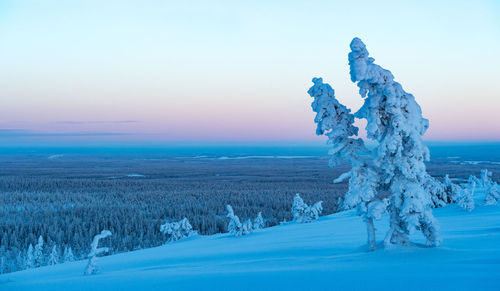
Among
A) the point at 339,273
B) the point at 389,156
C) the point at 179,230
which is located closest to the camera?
the point at 339,273

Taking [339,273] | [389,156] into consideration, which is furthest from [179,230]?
[339,273]

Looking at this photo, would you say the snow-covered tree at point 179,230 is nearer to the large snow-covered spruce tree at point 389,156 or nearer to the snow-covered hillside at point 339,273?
the snow-covered hillside at point 339,273

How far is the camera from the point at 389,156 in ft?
19.0

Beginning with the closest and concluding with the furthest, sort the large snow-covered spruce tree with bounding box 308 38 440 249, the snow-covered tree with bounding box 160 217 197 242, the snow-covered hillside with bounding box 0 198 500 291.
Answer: the snow-covered hillside with bounding box 0 198 500 291
the large snow-covered spruce tree with bounding box 308 38 440 249
the snow-covered tree with bounding box 160 217 197 242

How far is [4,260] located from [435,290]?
1776 cm

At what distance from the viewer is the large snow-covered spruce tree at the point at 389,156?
5.59m

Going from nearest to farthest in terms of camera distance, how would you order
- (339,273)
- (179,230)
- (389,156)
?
(339,273)
(389,156)
(179,230)

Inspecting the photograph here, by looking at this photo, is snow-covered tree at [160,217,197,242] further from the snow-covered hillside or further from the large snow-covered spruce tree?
the large snow-covered spruce tree

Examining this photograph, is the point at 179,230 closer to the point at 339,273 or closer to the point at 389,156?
the point at 389,156

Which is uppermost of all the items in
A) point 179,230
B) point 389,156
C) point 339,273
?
point 389,156

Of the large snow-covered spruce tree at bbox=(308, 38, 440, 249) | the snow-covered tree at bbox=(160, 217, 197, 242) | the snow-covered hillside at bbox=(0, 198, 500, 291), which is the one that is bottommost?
the snow-covered tree at bbox=(160, 217, 197, 242)

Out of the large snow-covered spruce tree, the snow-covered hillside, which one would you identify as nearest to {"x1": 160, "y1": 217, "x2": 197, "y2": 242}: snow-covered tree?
the snow-covered hillside

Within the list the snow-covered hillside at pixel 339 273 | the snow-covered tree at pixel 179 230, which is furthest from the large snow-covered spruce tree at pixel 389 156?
the snow-covered tree at pixel 179 230

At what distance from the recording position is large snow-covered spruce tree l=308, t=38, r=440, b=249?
559cm
